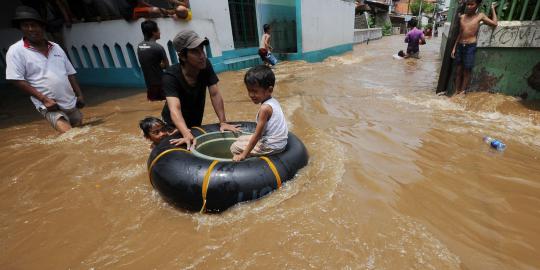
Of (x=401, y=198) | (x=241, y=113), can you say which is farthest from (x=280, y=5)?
(x=401, y=198)

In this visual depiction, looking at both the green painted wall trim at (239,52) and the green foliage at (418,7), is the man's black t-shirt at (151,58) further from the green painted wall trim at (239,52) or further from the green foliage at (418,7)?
the green foliage at (418,7)

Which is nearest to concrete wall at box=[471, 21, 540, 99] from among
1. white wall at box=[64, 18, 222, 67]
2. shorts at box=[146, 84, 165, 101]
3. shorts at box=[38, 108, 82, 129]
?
shorts at box=[146, 84, 165, 101]

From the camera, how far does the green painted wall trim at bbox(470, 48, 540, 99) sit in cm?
515

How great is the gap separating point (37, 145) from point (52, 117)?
0.63m

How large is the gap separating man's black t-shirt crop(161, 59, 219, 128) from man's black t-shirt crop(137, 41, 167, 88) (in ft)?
4.29

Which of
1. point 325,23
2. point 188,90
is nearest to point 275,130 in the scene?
point 188,90

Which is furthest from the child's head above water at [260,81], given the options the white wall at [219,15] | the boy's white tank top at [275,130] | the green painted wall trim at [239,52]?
the green painted wall trim at [239,52]

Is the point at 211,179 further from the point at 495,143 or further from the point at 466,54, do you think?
the point at 466,54

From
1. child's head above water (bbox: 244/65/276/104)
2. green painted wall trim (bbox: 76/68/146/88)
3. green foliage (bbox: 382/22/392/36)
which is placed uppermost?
child's head above water (bbox: 244/65/276/104)

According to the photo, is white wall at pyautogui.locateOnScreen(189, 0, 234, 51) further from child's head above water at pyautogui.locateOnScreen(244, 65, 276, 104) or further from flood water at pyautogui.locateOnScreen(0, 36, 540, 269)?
child's head above water at pyautogui.locateOnScreen(244, 65, 276, 104)

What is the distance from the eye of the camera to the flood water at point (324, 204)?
217 cm

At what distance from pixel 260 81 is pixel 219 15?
26.9 feet

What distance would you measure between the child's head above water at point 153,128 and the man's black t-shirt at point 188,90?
0.19 m

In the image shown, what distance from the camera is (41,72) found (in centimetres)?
405
